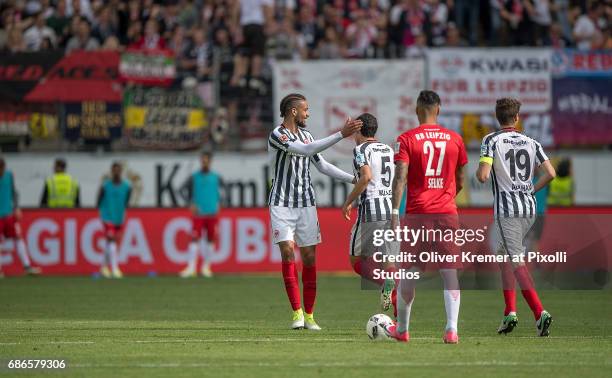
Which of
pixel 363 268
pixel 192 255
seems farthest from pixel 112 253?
pixel 363 268

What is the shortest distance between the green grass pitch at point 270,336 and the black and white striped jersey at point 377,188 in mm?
1243

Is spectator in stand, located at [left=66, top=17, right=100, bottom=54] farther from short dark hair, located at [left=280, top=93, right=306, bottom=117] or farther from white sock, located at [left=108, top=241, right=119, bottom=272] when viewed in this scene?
short dark hair, located at [left=280, top=93, right=306, bottom=117]

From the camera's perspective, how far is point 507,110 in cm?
1284

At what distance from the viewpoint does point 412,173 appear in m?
11.8

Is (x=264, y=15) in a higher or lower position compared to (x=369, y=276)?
higher

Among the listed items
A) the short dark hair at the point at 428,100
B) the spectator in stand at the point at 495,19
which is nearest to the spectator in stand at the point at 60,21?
the spectator in stand at the point at 495,19

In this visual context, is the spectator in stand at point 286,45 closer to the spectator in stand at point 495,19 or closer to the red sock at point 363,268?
the spectator in stand at point 495,19

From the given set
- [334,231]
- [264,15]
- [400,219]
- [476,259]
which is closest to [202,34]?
[264,15]

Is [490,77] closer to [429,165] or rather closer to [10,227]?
[10,227]

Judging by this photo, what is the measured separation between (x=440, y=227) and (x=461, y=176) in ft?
2.54

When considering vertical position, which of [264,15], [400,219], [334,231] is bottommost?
[334,231]

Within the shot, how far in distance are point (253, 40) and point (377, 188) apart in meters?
13.4

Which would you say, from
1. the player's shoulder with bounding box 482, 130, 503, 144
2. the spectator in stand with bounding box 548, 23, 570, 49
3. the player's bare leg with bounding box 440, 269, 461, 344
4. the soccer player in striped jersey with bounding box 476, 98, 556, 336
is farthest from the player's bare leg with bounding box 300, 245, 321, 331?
the spectator in stand with bounding box 548, 23, 570, 49

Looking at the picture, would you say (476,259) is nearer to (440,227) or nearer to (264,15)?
(440,227)
